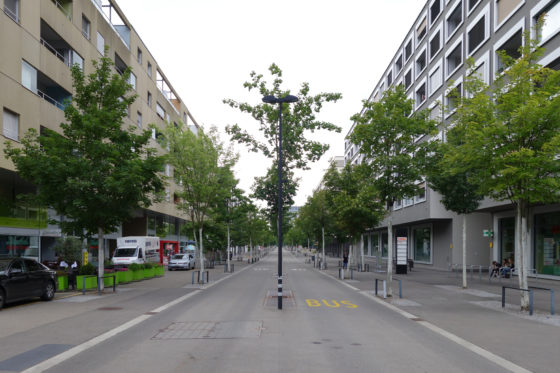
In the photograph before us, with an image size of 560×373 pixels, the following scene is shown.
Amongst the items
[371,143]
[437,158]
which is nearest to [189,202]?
[371,143]

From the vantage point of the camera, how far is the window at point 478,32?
2938cm

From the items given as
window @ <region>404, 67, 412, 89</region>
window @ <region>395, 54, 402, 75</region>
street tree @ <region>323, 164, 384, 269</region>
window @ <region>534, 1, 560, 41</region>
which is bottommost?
street tree @ <region>323, 164, 384, 269</region>

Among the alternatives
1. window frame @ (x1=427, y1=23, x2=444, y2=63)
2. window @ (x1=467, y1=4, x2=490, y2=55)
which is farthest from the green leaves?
window frame @ (x1=427, y1=23, x2=444, y2=63)

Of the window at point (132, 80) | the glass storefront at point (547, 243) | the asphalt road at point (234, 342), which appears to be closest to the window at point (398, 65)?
the glass storefront at point (547, 243)

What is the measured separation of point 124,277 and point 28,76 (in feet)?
38.3

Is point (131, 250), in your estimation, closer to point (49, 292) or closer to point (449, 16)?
point (49, 292)

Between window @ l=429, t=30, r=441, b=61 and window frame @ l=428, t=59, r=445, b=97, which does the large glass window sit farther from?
window @ l=429, t=30, r=441, b=61

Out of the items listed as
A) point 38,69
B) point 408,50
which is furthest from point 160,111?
point 408,50

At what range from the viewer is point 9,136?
2245 cm

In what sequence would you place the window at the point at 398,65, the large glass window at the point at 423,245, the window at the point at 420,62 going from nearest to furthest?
the window at the point at 420,62 → the large glass window at the point at 423,245 → the window at the point at 398,65

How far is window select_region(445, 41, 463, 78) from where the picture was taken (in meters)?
34.7

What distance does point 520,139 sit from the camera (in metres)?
13.3

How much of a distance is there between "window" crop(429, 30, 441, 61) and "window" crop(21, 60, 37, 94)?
30.1 metres

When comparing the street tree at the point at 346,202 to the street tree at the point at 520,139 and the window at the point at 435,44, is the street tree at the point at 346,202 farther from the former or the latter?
the street tree at the point at 520,139
